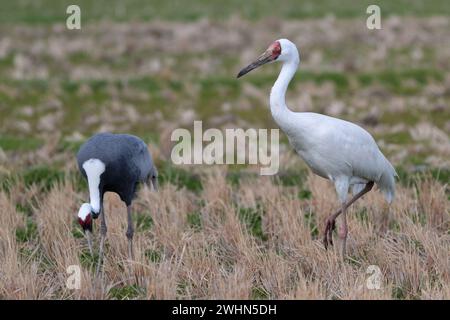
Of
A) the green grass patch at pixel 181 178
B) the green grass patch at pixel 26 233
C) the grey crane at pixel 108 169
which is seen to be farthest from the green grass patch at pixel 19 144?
the grey crane at pixel 108 169

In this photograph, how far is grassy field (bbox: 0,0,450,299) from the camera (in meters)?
8.18

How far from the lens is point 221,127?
1789cm

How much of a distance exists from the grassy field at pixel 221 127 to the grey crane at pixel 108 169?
468 mm

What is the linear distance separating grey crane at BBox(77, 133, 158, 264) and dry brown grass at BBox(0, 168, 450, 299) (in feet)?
1.47

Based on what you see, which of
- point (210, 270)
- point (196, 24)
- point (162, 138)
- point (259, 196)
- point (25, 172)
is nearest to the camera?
point (210, 270)

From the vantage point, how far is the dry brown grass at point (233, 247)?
776 centimetres

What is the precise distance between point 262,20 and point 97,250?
2455 cm

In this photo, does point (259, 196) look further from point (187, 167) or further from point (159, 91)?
point (159, 91)

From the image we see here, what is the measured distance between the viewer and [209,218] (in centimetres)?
1043

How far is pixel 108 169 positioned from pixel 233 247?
5.22 ft

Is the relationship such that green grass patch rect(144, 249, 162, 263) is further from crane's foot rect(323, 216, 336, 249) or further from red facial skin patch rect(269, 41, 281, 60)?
red facial skin patch rect(269, 41, 281, 60)

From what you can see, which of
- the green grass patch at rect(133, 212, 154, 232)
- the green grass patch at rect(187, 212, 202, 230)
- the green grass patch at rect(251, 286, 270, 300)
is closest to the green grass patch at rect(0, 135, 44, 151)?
the green grass patch at rect(133, 212, 154, 232)

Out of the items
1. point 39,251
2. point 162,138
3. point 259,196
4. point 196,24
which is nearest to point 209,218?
point 259,196

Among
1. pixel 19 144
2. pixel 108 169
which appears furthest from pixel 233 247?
pixel 19 144
